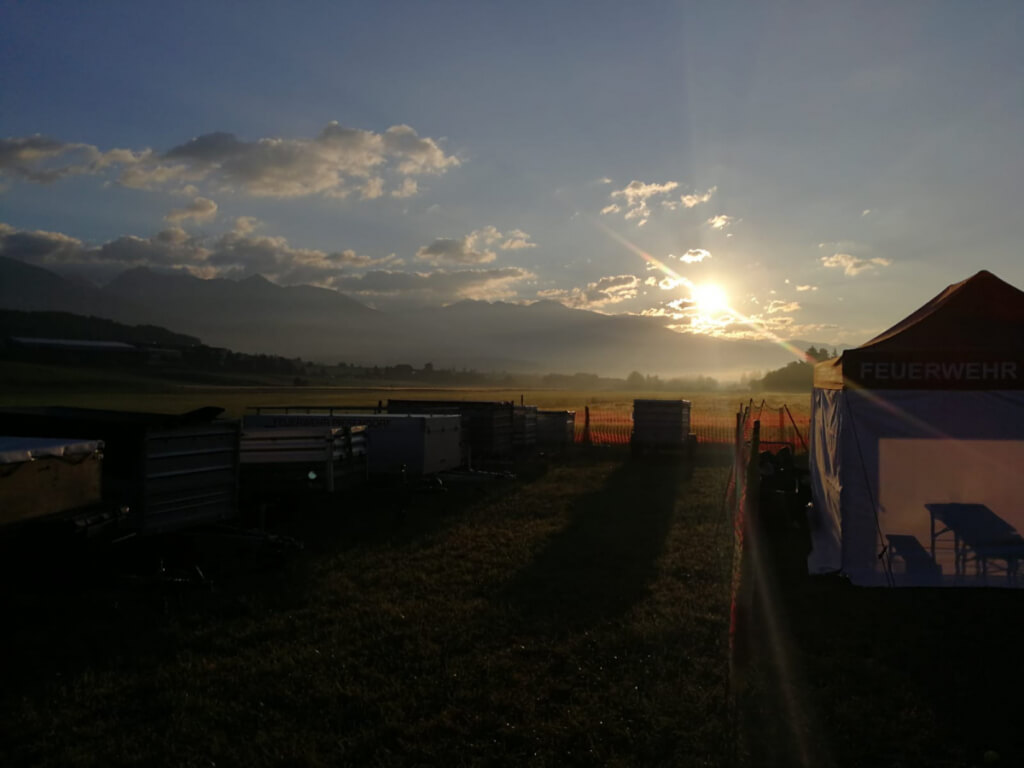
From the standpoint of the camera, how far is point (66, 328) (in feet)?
527

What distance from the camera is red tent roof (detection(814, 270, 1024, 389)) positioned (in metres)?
8.87

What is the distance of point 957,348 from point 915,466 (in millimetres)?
1684

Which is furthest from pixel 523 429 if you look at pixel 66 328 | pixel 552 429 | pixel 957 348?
pixel 66 328

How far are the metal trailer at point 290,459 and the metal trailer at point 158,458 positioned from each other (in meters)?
2.45

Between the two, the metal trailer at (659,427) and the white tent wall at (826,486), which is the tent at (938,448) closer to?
the white tent wall at (826,486)

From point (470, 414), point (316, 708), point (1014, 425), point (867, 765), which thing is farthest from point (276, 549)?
point (470, 414)

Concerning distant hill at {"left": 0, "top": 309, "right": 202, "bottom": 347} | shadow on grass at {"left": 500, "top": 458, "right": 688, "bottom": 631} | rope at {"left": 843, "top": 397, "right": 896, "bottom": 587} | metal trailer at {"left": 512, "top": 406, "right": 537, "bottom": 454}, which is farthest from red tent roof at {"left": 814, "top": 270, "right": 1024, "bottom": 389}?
distant hill at {"left": 0, "top": 309, "right": 202, "bottom": 347}

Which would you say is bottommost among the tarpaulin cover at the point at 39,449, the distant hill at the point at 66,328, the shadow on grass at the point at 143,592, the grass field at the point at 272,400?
the shadow on grass at the point at 143,592

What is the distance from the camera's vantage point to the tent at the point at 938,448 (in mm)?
8961

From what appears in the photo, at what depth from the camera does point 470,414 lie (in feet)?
72.5

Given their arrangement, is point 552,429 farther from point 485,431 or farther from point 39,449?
point 39,449

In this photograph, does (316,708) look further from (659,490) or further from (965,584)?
(659,490)

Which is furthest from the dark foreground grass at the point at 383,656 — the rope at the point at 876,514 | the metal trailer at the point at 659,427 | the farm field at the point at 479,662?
the metal trailer at the point at 659,427

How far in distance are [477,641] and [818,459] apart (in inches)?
304
